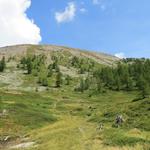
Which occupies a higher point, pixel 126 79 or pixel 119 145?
pixel 126 79

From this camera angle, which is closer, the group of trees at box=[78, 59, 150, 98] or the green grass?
the green grass

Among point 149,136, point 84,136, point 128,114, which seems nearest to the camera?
point 149,136

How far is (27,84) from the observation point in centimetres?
17675

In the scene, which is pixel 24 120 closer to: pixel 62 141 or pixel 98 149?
pixel 62 141

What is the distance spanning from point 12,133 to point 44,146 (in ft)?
66.5

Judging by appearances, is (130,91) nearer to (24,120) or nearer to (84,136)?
(24,120)

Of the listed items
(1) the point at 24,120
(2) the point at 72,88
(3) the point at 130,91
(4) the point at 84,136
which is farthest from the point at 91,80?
(4) the point at 84,136

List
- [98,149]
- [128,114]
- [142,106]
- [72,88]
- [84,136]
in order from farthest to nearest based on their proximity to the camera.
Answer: [72,88]
[142,106]
[128,114]
[84,136]
[98,149]

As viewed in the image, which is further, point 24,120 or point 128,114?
point 24,120

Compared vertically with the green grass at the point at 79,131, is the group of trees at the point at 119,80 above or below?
above

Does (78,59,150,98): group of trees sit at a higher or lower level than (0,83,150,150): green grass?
higher

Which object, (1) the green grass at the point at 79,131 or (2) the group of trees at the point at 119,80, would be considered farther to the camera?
(2) the group of trees at the point at 119,80

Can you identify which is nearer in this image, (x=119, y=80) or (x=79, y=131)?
(x=79, y=131)

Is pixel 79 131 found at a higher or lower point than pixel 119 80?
lower
